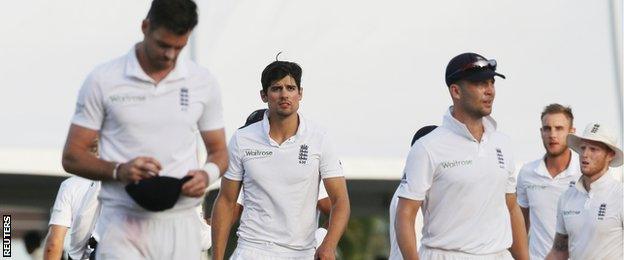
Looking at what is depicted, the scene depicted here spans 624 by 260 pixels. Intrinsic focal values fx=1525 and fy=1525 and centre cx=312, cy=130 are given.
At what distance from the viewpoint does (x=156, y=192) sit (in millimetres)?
6047

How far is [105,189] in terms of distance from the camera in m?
6.36

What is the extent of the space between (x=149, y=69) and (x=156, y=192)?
0.55 m

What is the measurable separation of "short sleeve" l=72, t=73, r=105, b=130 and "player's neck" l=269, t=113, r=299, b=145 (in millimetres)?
2777

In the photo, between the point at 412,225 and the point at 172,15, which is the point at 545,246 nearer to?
the point at 412,225

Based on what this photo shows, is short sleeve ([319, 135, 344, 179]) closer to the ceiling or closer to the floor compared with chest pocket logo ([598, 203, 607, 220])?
closer to the ceiling

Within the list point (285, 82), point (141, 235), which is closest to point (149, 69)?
point (141, 235)

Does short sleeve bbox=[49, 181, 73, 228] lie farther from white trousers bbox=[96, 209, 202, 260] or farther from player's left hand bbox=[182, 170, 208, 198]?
player's left hand bbox=[182, 170, 208, 198]

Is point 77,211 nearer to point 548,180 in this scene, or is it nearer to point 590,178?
point 590,178

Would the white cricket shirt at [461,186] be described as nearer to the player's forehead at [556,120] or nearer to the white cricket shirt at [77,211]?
the white cricket shirt at [77,211]

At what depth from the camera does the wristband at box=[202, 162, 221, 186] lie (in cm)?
636

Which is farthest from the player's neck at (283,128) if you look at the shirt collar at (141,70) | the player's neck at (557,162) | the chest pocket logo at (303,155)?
the player's neck at (557,162)

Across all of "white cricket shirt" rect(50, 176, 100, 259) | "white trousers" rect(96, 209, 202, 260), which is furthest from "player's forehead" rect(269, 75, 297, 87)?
"white trousers" rect(96, 209, 202, 260)

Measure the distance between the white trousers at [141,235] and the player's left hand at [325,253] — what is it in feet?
7.14

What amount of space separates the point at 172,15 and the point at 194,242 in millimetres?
1024
